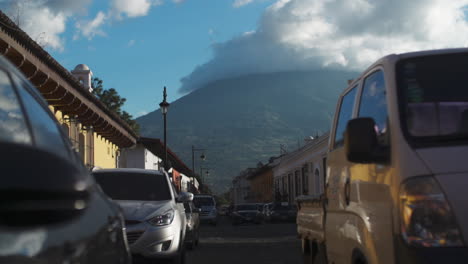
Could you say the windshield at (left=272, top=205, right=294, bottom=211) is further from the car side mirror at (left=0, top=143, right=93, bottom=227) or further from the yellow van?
the car side mirror at (left=0, top=143, right=93, bottom=227)

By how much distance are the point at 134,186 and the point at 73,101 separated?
9.46 m

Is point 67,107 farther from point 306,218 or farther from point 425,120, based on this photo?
point 425,120

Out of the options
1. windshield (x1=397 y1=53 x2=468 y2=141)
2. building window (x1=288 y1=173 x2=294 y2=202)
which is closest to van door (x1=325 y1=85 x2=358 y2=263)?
windshield (x1=397 y1=53 x2=468 y2=141)

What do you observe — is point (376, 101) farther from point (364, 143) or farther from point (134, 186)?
point (134, 186)

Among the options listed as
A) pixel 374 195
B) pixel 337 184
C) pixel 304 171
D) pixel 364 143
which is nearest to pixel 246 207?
pixel 304 171

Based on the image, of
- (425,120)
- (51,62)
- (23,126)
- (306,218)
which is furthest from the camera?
(51,62)

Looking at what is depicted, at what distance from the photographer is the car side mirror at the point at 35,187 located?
1680mm

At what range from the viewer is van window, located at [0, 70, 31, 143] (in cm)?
202

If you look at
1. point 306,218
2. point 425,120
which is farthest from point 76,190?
point 306,218

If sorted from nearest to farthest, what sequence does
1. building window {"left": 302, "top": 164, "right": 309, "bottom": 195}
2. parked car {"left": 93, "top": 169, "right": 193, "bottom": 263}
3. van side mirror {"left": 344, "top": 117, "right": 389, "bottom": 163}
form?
van side mirror {"left": 344, "top": 117, "right": 389, "bottom": 163}
parked car {"left": 93, "top": 169, "right": 193, "bottom": 263}
building window {"left": 302, "top": 164, "right": 309, "bottom": 195}

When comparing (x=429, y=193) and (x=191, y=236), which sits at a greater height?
(x=429, y=193)

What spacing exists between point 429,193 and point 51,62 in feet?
→ 45.0

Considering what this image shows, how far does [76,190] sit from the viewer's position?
1940mm

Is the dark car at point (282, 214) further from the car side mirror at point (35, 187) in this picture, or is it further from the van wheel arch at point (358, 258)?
the car side mirror at point (35, 187)
